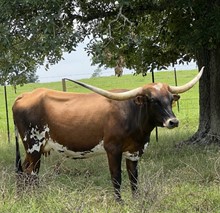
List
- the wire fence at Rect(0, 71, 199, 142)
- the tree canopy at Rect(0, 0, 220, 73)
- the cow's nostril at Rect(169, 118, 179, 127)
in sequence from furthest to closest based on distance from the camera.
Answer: the wire fence at Rect(0, 71, 199, 142), the tree canopy at Rect(0, 0, 220, 73), the cow's nostril at Rect(169, 118, 179, 127)

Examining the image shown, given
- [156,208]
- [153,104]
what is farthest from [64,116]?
[156,208]

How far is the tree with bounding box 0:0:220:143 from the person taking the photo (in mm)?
9211

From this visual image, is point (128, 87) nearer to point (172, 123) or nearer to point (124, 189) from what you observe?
point (124, 189)

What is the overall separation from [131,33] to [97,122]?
15.7 ft

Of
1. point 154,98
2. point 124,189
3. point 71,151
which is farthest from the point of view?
point 71,151

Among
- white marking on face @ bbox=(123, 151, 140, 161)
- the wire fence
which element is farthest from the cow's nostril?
the wire fence

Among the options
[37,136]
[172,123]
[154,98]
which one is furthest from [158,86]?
[37,136]

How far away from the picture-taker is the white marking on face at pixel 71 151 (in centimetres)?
723

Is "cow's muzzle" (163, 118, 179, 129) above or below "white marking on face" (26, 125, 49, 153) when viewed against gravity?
above

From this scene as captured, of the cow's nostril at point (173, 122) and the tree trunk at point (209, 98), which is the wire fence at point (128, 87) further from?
the cow's nostril at point (173, 122)

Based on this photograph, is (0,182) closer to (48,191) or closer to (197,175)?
(48,191)

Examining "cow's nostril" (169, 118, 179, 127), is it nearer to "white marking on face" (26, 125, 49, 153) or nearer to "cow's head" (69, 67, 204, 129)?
"cow's head" (69, 67, 204, 129)

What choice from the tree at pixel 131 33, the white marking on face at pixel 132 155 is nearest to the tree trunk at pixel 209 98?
the tree at pixel 131 33

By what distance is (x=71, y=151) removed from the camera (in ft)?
24.4
